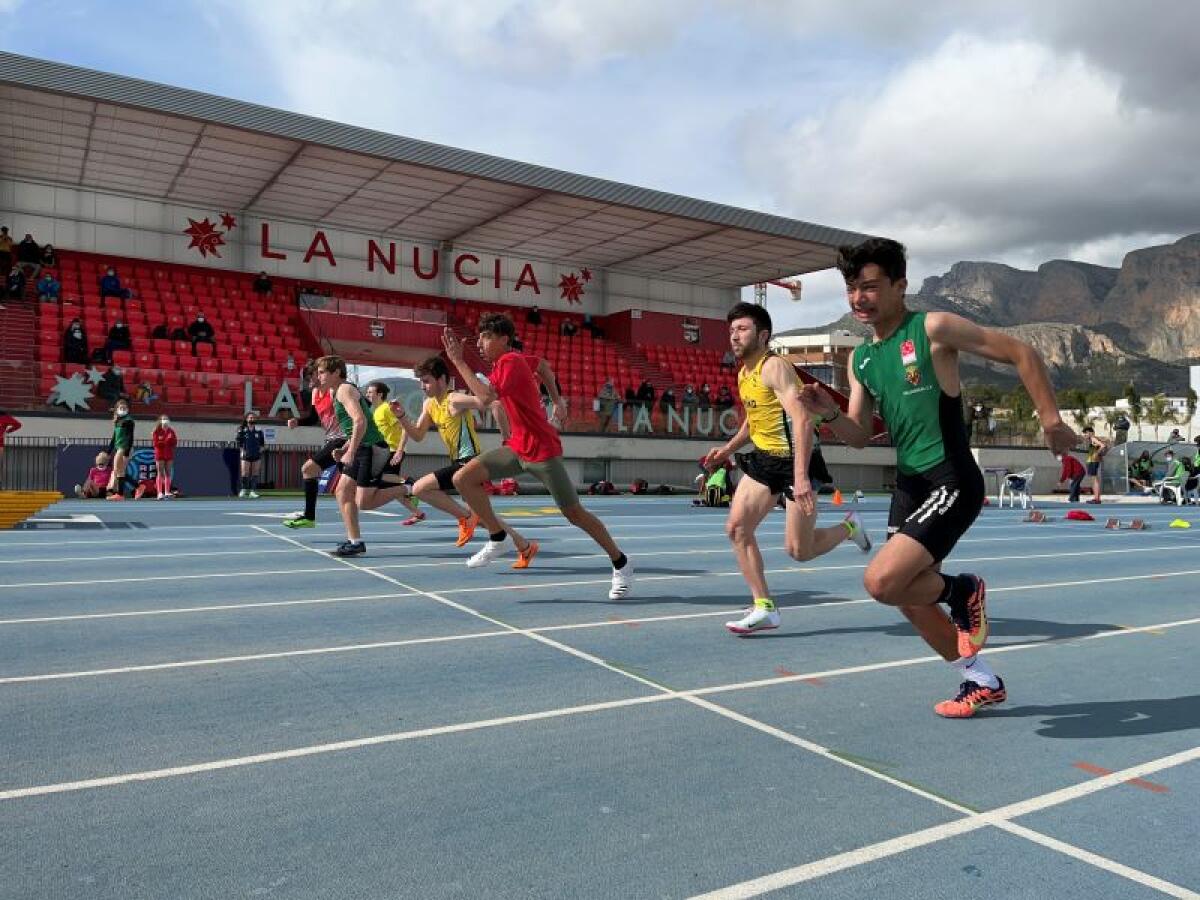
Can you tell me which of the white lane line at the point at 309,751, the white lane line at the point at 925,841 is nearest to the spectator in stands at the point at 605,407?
the white lane line at the point at 309,751

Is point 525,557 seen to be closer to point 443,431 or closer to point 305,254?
point 443,431

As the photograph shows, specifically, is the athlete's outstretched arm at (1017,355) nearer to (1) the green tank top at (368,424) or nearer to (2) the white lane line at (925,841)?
(2) the white lane line at (925,841)

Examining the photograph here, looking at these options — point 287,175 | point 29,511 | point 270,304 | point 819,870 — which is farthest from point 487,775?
point 270,304

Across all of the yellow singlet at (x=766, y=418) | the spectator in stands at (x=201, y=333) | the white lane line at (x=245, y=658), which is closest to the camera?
the white lane line at (x=245, y=658)

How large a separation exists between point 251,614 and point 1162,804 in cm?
523

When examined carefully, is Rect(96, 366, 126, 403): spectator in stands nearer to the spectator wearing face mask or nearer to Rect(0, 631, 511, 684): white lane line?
the spectator wearing face mask

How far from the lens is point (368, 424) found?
9680mm

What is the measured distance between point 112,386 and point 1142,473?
35009 millimetres

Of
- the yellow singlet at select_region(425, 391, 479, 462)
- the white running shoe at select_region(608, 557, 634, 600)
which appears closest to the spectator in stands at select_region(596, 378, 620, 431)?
the yellow singlet at select_region(425, 391, 479, 462)

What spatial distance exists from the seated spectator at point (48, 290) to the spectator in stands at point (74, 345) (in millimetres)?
3040

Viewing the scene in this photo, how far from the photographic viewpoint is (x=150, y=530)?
40.4 feet

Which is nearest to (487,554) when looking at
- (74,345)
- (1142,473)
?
(74,345)

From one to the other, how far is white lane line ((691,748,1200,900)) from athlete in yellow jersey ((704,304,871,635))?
2147 mm

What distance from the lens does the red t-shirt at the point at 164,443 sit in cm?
1894
